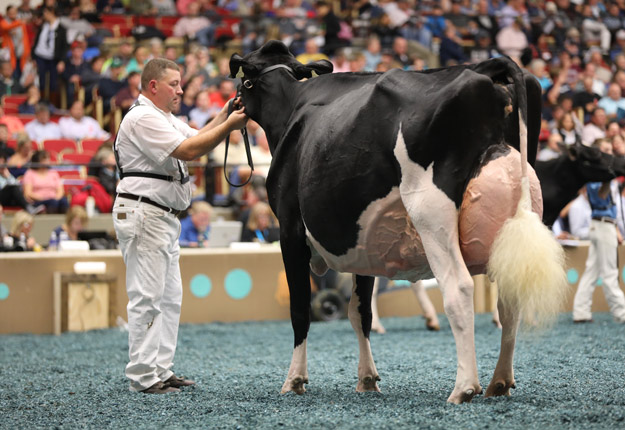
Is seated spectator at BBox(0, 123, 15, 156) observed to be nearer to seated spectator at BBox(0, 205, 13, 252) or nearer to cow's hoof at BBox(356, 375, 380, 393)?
seated spectator at BBox(0, 205, 13, 252)

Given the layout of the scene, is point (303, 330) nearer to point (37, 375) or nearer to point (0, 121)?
point (37, 375)

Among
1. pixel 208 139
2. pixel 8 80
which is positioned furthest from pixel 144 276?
pixel 8 80

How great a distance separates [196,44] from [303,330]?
13.4 m

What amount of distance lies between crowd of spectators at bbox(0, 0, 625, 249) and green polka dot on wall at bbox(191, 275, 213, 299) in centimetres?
231

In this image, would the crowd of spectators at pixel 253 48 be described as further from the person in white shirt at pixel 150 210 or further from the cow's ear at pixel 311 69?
the cow's ear at pixel 311 69

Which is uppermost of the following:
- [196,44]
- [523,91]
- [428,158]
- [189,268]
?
[196,44]

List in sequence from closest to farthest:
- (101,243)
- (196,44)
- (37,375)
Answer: (37,375), (101,243), (196,44)

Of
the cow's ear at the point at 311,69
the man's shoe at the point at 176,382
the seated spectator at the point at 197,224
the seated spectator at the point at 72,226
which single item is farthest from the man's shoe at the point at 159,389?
the seated spectator at the point at 197,224

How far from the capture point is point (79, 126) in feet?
51.8

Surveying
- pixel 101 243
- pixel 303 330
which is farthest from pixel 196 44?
pixel 303 330

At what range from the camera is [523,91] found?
4.87 meters

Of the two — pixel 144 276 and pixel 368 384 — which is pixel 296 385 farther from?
pixel 144 276

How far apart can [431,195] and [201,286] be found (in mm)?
7500

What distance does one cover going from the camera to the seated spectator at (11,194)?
42.9 ft
